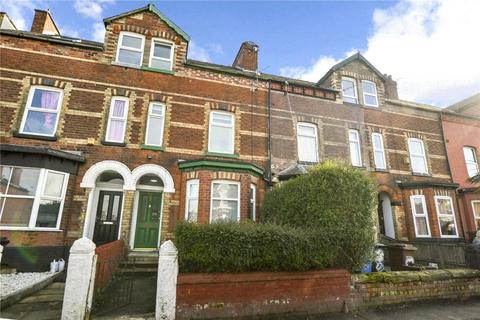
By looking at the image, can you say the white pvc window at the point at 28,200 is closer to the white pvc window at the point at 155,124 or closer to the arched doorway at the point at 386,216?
the white pvc window at the point at 155,124

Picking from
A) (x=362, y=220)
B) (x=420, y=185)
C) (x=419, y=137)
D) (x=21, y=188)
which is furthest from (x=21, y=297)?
(x=419, y=137)

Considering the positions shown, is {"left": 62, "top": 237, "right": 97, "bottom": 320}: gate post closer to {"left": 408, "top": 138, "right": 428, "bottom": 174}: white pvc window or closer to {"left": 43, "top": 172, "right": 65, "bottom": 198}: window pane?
{"left": 43, "top": 172, "right": 65, "bottom": 198}: window pane

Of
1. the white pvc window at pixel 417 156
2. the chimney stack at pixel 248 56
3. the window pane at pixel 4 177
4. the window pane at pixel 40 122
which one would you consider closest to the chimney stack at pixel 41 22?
the window pane at pixel 40 122

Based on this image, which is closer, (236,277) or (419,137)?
(236,277)

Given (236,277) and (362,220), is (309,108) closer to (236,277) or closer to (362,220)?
(362,220)

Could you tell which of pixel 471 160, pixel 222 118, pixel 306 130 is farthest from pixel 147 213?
pixel 471 160

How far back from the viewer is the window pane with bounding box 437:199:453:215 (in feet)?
45.1

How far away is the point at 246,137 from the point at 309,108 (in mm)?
4017

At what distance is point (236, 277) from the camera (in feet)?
18.3

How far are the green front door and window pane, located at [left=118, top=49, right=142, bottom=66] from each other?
5.83 meters

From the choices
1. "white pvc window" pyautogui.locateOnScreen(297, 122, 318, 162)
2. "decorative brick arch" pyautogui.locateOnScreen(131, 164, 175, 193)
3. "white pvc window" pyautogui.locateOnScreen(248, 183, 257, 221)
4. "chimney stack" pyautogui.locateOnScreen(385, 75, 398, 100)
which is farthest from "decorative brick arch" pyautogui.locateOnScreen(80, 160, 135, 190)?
"chimney stack" pyautogui.locateOnScreen(385, 75, 398, 100)

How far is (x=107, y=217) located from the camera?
415 inches

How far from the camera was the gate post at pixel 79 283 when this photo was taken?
483 cm

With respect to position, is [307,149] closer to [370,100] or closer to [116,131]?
[370,100]
